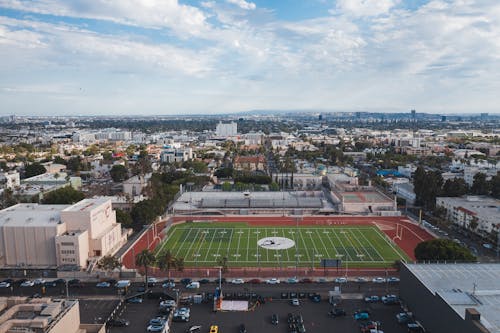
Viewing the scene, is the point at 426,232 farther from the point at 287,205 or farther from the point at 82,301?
the point at 82,301

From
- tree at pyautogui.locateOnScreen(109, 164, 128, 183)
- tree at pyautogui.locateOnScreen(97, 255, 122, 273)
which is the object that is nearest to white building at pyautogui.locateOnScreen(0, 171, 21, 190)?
tree at pyautogui.locateOnScreen(109, 164, 128, 183)

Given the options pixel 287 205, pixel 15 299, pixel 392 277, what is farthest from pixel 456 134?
pixel 15 299

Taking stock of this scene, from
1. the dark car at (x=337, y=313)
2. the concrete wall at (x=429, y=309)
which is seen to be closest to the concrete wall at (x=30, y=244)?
the dark car at (x=337, y=313)

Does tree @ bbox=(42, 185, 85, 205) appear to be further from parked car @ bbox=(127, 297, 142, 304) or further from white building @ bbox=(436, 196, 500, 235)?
white building @ bbox=(436, 196, 500, 235)

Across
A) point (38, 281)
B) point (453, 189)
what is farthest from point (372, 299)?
point (453, 189)

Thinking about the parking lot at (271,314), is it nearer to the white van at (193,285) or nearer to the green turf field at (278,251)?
the white van at (193,285)

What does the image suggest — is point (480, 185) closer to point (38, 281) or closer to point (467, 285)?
point (467, 285)
